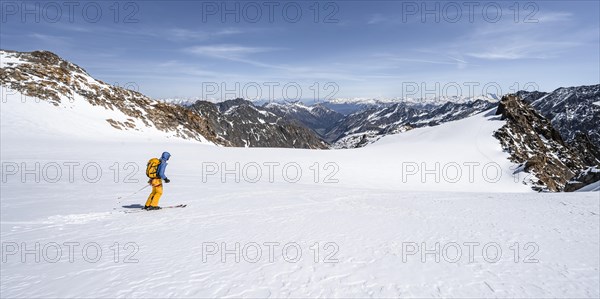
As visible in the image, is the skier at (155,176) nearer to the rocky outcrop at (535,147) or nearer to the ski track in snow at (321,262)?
the ski track in snow at (321,262)

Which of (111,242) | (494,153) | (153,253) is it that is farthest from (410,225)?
(494,153)

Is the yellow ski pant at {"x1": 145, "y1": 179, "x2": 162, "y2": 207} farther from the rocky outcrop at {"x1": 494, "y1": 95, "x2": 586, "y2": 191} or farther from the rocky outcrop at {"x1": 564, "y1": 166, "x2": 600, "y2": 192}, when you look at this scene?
the rocky outcrop at {"x1": 494, "y1": 95, "x2": 586, "y2": 191}

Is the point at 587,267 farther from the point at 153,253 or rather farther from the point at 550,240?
the point at 153,253

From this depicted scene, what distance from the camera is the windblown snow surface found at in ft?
21.5

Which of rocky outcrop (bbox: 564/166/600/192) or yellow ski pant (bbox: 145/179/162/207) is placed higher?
yellow ski pant (bbox: 145/179/162/207)

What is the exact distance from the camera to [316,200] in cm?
1588

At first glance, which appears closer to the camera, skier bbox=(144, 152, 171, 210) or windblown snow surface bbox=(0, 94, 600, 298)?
windblown snow surface bbox=(0, 94, 600, 298)

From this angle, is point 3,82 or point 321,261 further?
point 3,82

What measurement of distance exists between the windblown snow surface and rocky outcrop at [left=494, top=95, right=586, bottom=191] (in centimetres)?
3242

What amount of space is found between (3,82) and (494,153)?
85229 mm

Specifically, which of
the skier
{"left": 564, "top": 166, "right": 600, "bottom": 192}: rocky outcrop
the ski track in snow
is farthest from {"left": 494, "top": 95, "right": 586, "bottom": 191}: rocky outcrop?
the skier

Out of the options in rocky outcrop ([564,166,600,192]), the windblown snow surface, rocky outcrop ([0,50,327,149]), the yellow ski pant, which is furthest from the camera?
rocky outcrop ([0,50,327,149])

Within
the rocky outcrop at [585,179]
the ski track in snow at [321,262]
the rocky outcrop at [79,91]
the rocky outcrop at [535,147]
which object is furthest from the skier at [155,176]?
the rocky outcrop at [79,91]

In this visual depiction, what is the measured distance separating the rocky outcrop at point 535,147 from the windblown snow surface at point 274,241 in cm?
3242
